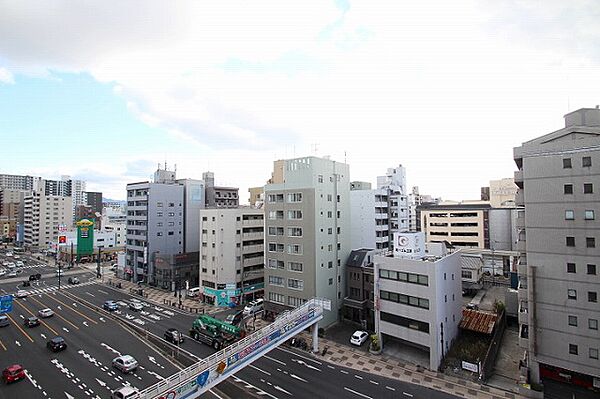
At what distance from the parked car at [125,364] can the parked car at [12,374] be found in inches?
326

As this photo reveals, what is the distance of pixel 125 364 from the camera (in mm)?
32188

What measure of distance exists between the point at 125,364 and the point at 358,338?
2662 cm

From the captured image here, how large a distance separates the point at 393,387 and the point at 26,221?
164462 mm

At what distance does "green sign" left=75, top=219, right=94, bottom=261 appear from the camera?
99.3m

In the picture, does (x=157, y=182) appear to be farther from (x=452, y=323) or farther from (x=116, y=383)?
(x=452, y=323)

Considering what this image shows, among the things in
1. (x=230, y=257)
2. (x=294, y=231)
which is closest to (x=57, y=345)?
(x=230, y=257)

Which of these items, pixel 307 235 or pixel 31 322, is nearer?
pixel 307 235

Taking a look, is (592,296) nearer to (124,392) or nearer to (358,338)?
(358,338)

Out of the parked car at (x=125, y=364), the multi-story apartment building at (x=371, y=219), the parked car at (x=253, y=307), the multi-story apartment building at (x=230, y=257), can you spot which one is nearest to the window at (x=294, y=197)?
the multi-story apartment building at (x=230, y=257)

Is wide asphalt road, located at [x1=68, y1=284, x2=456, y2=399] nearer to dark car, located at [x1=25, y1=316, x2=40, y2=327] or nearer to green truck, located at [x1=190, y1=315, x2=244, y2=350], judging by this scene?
green truck, located at [x1=190, y1=315, x2=244, y2=350]

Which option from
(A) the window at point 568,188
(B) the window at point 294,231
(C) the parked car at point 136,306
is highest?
(A) the window at point 568,188

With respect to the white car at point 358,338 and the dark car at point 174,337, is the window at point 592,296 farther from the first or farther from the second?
the dark car at point 174,337

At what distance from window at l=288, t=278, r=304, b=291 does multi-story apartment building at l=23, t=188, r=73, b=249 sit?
399ft

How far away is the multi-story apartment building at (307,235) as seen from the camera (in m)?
44.8
